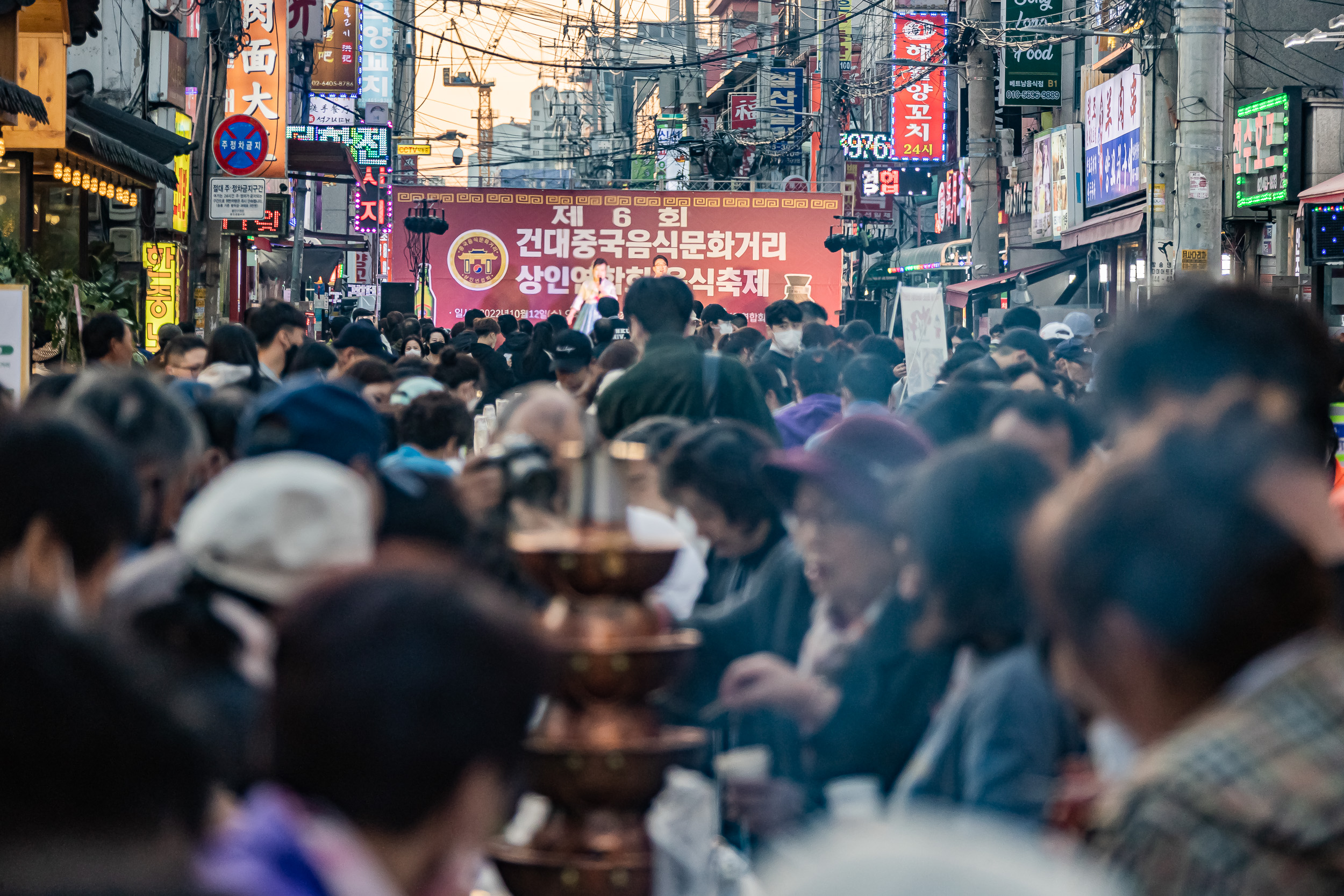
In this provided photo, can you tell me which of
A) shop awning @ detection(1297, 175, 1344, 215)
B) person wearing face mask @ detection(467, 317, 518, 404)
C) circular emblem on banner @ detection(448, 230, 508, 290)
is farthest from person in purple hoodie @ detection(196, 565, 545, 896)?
circular emblem on banner @ detection(448, 230, 508, 290)

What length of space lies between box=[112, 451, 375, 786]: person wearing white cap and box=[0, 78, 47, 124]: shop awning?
814cm

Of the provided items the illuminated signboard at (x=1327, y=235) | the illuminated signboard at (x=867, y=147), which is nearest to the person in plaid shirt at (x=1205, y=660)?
the illuminated signboard at (x=1327, y=235)

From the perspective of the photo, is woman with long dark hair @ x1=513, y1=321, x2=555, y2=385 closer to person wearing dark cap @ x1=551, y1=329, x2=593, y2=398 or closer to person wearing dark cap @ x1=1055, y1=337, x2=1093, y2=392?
person wearing dark cap @ x1=551, y1=329, x2=593, y2=398

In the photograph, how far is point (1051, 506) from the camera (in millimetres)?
2002

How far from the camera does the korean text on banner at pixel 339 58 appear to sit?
117 feet

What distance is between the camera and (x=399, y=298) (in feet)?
91.4

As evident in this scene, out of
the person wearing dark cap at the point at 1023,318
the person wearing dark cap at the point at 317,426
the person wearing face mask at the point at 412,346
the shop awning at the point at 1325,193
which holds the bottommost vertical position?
the person wearing dark cap at the point at 317,426

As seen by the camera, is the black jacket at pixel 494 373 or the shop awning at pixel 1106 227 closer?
the black jacket at pixel 494 373

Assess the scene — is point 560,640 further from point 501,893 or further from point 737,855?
point 737,855

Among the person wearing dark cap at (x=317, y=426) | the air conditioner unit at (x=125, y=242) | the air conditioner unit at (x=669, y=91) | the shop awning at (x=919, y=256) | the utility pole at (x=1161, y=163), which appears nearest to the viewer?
the person wearing dark cap at (x=317, y=426)

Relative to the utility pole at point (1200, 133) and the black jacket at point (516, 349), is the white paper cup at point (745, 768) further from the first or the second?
the utility pole at point (1200, 133)

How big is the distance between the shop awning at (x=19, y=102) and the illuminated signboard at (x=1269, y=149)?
56.1 ft

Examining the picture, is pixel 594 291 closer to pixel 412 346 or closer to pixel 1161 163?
pixel 412 346

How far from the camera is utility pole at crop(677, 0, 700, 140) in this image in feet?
141
